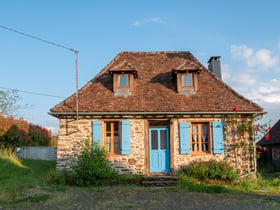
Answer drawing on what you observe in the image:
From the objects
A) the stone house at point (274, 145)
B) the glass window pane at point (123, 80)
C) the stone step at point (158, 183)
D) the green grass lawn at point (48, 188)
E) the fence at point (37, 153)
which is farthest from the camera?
the fence at point (37, 153)

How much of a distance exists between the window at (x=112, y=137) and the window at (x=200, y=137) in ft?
10.4

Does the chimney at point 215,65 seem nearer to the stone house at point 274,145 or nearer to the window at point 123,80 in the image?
the window at point 123,80

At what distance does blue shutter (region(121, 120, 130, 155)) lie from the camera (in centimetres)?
1084

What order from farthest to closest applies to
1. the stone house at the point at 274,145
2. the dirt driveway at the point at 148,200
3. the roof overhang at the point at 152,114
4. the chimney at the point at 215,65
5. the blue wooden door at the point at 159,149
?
the stone house at the point at 274,145 → the chimney at the point at 215,65 → the blue wooden door at the point at 159,149 → the roof overhang at the point at 152,114 → the dirt driveway at the point at 148,200

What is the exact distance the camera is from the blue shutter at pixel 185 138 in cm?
1087

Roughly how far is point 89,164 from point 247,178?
6366 mm

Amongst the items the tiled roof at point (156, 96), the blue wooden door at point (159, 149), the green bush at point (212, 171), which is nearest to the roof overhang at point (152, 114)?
the tiled roof at point (156, 96)

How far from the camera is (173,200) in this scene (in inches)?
299

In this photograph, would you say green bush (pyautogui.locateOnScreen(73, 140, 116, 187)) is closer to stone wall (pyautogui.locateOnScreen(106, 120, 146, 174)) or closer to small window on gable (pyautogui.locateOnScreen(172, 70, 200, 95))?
stone wall (pyautogui.locateOnScreen(106, 120, 146, 174))

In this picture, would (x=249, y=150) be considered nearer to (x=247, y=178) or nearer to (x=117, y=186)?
(x=247, y=178)

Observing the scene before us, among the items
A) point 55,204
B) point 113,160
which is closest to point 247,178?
point 113,160

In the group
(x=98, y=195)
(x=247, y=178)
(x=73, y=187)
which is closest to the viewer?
(x=98, y=195)

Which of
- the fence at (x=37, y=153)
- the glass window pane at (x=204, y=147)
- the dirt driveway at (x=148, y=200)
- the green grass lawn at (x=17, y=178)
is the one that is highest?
the glass window pane at (x=204, y=147)

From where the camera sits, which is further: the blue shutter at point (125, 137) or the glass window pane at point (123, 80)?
the glass window pane at point (123, 80)
